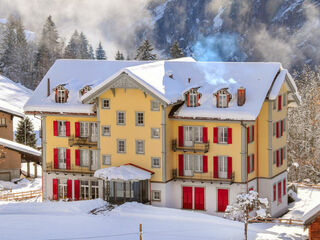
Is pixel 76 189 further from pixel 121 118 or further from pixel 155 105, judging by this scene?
pixel 155 105

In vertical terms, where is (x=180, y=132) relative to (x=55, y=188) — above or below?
above

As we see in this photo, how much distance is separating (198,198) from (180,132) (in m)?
5.67

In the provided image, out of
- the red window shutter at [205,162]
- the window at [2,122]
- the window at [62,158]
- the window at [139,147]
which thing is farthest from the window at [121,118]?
the window at [2,122]

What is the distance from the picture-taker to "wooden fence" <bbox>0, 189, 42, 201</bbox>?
68.5 m

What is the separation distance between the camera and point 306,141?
7938 cm

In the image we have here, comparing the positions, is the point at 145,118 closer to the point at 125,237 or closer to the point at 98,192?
the point at 98,192

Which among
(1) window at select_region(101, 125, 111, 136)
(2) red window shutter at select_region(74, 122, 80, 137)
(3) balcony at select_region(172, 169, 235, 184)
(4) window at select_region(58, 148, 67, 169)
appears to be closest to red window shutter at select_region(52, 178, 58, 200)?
(4) window at select_region(58, 148, 67, 169)

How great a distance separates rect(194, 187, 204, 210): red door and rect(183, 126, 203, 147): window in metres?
3.80

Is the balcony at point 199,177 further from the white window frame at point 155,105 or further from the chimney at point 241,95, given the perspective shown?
the chimney at point 241,95

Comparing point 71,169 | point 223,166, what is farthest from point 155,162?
point 71,169

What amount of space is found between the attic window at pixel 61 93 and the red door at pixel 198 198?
14.2 m

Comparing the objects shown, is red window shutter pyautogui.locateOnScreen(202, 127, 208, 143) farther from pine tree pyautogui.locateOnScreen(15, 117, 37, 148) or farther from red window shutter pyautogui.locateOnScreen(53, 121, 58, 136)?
pine tree pyautogui.locateOnScreen(15, 117, 37, 148)

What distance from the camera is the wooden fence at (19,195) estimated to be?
2697 inches

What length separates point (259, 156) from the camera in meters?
62.3
